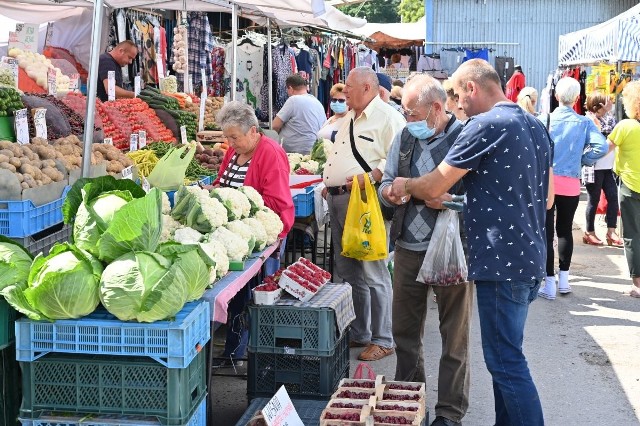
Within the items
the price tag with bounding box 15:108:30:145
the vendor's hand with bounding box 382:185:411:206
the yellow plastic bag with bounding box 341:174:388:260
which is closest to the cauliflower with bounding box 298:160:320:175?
the yellow plastic bag with bounding box 341:174:388:260

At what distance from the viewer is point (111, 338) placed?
12.2ft

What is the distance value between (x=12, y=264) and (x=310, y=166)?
554 centimetres

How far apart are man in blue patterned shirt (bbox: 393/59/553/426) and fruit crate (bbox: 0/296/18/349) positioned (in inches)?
83.2

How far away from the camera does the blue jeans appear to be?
14.9ft

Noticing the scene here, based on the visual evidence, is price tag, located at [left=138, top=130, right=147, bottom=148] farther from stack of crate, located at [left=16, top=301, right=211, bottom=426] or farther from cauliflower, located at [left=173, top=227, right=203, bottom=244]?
stack of crate, located at [left=16, top=301, right=211, bottom=426]

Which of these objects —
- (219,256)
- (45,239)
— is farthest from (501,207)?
(45,239)

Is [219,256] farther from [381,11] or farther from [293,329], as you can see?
[381,11]

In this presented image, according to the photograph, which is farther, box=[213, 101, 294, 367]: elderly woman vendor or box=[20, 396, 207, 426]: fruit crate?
box=[213, 101, 294, 367]: elderly woman vendor

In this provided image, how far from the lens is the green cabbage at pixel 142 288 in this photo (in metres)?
3.67

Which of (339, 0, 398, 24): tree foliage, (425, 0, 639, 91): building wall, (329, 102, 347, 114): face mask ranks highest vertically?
(339, 0, 398, 24): tree foliage

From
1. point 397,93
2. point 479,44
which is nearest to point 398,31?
point 479,44

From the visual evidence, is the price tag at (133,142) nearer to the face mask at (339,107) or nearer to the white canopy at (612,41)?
the face mask at (339,107)

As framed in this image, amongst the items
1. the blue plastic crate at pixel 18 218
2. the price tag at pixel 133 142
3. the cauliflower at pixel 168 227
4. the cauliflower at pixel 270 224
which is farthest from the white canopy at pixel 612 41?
→ the blue plastic crate at pixel 18 218

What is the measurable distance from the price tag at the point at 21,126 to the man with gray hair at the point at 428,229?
248 centimetres
